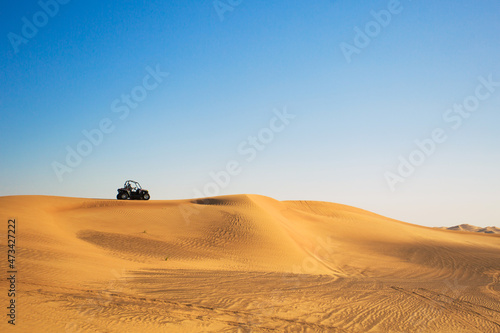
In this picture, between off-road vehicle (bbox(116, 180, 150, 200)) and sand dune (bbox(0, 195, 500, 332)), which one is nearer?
sand dune (bbox(0, 195, 500, 332))

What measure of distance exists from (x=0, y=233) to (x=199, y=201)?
2117 centimetres

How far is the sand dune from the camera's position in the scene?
762 cm

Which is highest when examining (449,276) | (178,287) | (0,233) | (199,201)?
(199,201)

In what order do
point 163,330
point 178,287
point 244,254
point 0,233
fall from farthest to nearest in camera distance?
point 244,254, point 0,233, point 178,287, point 163,330

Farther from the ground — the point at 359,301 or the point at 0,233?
the point at 0,233

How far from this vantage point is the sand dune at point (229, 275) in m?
7.62

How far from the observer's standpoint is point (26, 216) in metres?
19.5

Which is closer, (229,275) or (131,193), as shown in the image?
(229,275)

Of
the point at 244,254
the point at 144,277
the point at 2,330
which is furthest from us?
the point at 244,254

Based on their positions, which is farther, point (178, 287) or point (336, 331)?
point (178, 287)

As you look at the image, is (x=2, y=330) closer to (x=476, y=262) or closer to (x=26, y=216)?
(x=26, y=216)

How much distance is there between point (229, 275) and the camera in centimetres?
1338

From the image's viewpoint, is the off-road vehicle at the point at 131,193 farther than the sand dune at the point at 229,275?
Yes

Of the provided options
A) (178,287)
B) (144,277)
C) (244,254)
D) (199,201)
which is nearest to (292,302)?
(178,287)
